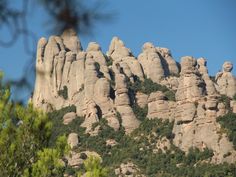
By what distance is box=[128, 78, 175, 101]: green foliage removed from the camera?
97.4 metres

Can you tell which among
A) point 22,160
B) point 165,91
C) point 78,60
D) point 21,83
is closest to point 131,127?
point 165,91

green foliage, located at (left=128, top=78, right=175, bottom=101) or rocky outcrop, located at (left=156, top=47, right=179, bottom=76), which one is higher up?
rocky outcrop, located at (left=156, top=47, right=179, bottom=76)

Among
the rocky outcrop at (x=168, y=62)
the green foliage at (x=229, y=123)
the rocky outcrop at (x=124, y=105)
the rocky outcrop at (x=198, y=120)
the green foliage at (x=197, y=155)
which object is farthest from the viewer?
the rocky outcrop at (x=168, y=62)

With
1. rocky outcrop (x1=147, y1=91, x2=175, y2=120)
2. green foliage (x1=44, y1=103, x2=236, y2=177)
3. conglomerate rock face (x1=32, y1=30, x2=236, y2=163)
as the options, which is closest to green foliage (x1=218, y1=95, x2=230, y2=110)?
conglomerate rock face (x1=32, y1=30, x2=236, y2=163)

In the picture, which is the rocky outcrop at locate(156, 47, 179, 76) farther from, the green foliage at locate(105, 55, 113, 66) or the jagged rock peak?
the green foliage at locate(105, 55, 113, 66)

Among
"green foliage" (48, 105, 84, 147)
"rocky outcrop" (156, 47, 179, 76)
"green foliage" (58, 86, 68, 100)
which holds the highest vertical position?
"rocky outcrop" (156, 47, 179, 76)

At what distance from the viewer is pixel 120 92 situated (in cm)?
9412

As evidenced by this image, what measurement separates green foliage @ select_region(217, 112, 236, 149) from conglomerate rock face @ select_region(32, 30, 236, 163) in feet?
2.08

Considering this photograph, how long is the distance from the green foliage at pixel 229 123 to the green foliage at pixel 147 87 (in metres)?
14.8

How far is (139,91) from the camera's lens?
98.3 meters

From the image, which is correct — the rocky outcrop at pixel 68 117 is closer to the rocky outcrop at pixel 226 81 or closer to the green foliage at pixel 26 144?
the rocky outcrop at pixel 226 81

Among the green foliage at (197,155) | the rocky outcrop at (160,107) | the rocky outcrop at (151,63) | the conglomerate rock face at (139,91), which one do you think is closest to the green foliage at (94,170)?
the conglomerate rock face at (139,91)

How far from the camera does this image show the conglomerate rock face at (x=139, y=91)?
267ft

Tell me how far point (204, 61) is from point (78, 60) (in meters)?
23.0
